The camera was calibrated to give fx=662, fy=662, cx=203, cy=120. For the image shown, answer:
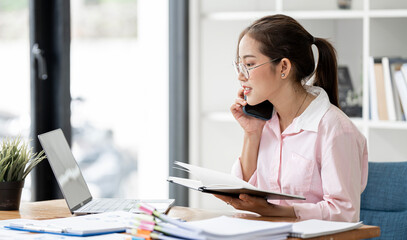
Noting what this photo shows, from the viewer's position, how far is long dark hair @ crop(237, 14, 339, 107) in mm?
2123

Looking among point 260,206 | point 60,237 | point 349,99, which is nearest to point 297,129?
point 260,206

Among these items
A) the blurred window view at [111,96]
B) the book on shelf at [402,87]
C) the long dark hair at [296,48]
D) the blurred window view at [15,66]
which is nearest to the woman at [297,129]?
the long dark hair at [296,48]

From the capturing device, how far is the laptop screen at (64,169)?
1950mm

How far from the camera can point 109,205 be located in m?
2.02

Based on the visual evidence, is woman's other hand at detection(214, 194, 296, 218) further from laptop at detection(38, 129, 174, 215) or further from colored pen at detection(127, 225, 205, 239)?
colored pen at detection(127, 225, 205, 239)

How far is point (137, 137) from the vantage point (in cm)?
489

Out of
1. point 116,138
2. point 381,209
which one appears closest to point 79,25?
point 116,138

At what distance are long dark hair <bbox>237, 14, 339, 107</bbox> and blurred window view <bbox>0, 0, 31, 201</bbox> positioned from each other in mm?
1326

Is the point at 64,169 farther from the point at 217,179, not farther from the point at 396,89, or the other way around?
the point at 396,89

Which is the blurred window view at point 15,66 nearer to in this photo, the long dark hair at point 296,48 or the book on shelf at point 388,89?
the long dark hair at point 296,48

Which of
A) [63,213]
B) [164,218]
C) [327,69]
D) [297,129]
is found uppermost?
[327,69]

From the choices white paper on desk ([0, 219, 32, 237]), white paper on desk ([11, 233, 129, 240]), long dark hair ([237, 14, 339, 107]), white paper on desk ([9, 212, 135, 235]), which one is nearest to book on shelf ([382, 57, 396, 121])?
long dark hair ([237, 14, 339, 107])

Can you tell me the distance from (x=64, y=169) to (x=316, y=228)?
2.80 feet

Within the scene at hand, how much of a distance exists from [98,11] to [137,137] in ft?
3.14
